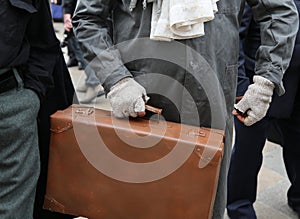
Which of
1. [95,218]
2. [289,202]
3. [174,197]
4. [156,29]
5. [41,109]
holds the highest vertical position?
[156,29]

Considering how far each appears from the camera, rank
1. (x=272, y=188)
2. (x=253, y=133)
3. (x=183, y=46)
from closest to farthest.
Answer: (x=183, y=46), (x=253, y=133), (x=272, y=188)

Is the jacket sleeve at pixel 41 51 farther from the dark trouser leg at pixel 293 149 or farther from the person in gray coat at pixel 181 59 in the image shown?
the dark trouser leg at pixel 293 149

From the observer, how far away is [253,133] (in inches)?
80.5

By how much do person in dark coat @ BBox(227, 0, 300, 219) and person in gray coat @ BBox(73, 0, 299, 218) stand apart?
0.39m

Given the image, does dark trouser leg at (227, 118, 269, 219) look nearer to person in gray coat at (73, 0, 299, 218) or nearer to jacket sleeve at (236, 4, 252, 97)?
jacket sleeve at (236, 4, 252, 97)

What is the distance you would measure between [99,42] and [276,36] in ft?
1.88

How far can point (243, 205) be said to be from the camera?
2.16 metres

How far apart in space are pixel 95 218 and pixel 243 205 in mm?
952

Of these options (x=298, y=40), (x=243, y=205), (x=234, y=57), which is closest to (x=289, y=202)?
(x=243, y=205)

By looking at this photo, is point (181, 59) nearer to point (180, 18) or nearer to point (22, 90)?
point (180, 18)

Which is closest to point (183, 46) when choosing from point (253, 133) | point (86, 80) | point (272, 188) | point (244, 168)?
point (253, 133)

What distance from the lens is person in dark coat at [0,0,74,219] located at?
1271mm

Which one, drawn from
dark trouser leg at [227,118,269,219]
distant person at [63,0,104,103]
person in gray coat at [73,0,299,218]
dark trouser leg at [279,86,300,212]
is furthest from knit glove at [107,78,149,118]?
distant person at [63,0,104,103]

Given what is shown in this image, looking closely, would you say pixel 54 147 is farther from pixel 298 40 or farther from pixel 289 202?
pixel 289 202
